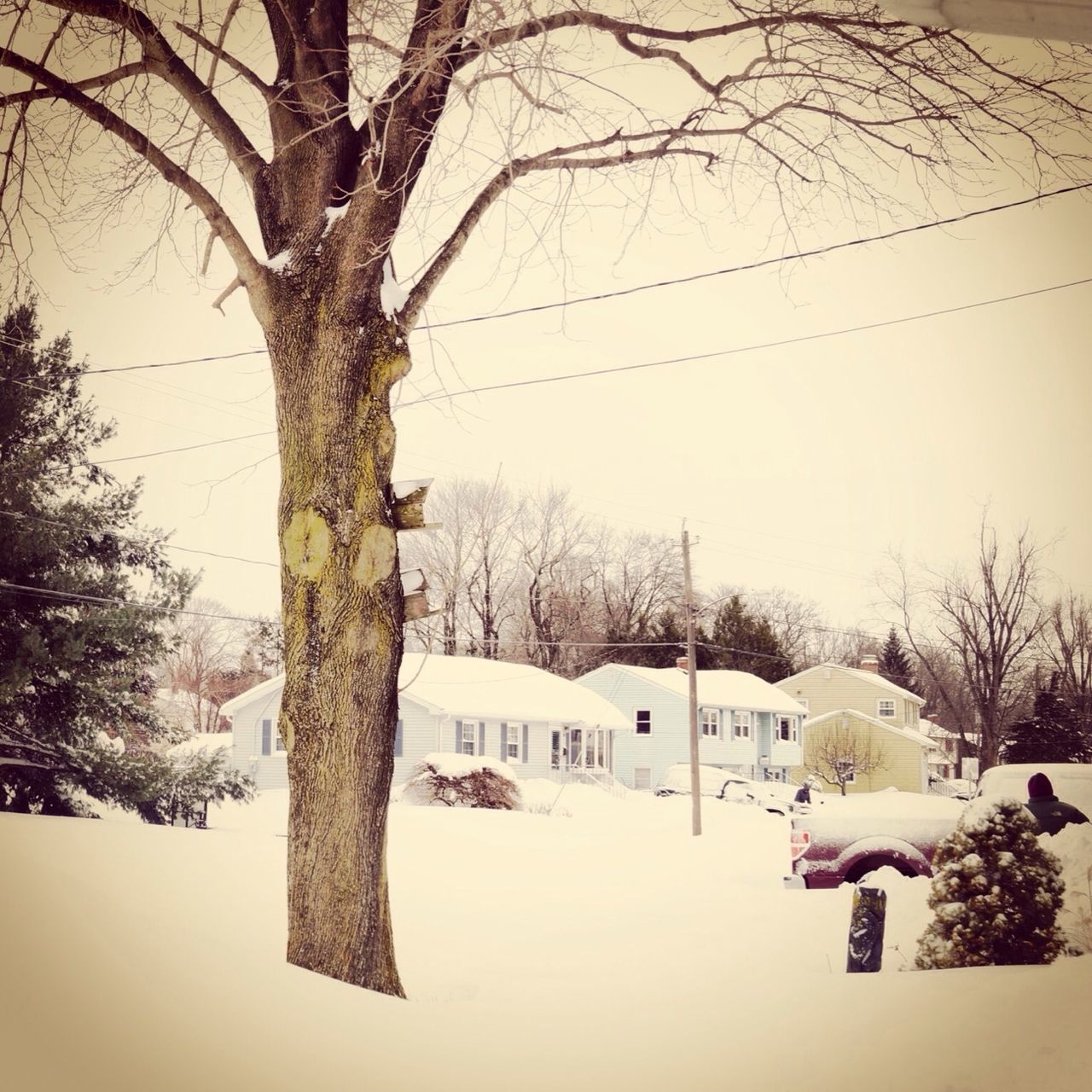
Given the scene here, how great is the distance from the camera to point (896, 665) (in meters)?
41.5

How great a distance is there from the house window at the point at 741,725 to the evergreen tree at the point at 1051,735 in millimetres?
13274

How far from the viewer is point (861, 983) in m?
6.17

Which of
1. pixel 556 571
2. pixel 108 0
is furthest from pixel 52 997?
pixel 556 571

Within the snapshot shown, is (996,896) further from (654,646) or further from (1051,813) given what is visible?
(654,646)

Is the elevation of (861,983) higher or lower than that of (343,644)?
lower

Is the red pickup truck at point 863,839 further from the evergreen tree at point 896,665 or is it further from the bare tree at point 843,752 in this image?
the evergreen tree at point 896,665

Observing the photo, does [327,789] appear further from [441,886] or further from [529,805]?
[529,805]

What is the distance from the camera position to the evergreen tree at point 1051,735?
25.3 meters

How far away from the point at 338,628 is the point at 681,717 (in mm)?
32499

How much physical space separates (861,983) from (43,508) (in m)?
15.7

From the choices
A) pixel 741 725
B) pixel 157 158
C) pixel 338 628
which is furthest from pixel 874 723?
pixel 157 158

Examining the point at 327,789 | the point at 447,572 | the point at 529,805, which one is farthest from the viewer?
the point at 447,572

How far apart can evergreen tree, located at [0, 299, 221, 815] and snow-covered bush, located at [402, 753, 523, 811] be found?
21.2 feet

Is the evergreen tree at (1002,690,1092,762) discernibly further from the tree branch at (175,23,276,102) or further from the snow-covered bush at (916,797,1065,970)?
the tree branch at (175,23,276,102)
